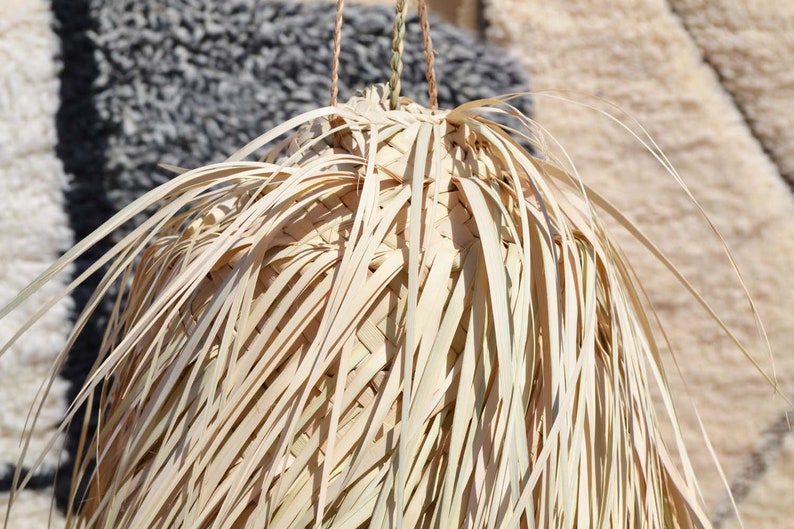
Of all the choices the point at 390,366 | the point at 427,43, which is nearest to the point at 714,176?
the point at 427,43

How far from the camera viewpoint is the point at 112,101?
802 mm

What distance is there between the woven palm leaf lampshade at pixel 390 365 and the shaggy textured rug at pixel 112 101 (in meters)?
0.44

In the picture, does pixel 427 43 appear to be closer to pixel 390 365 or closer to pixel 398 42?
pixel 398 42

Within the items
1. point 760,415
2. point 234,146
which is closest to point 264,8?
point 234,146

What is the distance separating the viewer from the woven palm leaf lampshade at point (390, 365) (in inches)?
12.9

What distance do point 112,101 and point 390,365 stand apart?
61 centimetres

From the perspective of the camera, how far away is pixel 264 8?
0.82 meters

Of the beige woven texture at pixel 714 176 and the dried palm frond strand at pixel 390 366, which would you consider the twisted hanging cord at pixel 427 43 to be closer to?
the dried palm frond strand at pixel 390 366

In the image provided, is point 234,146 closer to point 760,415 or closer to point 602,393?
point 602,393

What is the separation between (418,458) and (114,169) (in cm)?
61

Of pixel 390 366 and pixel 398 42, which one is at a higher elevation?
pixel 398 42

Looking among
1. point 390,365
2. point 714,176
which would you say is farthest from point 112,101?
point 714,176

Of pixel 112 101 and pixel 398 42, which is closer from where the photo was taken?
pixel 398 42

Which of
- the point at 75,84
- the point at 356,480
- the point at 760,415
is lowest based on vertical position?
the point at 760,415
